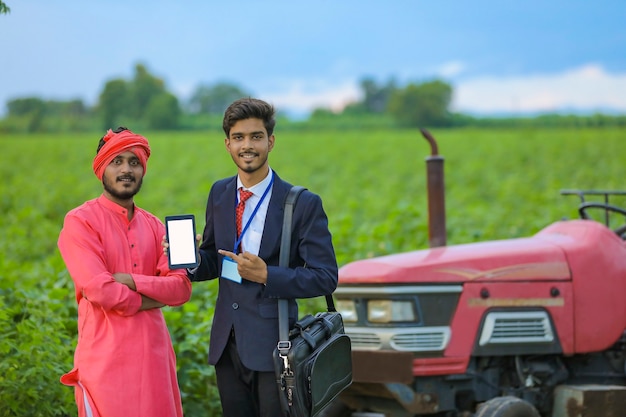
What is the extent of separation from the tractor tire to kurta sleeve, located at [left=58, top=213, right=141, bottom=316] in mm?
2090

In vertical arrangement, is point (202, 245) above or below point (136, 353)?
above

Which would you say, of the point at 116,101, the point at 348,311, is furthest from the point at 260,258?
the point at 116,101

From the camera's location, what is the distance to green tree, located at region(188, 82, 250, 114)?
60.3 m

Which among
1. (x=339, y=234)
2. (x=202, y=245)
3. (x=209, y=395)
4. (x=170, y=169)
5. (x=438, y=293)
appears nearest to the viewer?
(x=202, y=245)

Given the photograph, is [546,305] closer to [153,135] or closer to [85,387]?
[85,387]

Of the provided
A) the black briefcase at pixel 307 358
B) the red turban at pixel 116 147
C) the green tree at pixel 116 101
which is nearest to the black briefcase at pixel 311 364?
the black briefcase at pixel 307 358

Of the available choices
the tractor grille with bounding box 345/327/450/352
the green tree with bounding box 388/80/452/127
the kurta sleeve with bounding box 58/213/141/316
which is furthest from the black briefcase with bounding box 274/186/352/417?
the green tree with bounding box 388/80/452/127

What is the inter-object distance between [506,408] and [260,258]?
1.94m

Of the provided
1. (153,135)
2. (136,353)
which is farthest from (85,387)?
(153,135)

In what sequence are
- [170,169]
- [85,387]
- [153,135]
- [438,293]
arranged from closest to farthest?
1. [85,387]
2. [438,293]
3. [170,169]
4. [153,135]

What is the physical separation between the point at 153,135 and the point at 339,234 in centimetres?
4883

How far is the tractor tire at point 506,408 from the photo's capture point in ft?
17.3

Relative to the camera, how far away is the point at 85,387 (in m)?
4.10

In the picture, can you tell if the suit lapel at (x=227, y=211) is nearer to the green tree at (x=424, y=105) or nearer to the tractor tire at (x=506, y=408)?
the tractor tire at (x=506, y=408)
